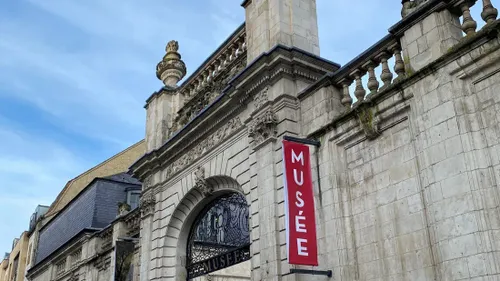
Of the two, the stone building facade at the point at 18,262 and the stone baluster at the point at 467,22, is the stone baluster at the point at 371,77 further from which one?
the stone building facade at the point at 18,262

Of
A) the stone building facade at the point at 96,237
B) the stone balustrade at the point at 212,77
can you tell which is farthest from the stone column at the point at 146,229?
the stone balustrade at the point at 212,77

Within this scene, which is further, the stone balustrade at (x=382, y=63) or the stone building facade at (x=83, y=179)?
the stone building facade at (x=83, y=179)

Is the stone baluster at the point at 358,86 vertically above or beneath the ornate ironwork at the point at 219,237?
above

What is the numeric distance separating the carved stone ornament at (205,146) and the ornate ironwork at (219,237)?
4.03 feet

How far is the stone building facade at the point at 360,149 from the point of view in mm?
6645

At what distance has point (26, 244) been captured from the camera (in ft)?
113

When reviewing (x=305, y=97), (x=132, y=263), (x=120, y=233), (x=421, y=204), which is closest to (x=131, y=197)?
(x=120, y=233)

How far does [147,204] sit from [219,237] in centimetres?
290

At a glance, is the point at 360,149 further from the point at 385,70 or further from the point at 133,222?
the point at 133,222

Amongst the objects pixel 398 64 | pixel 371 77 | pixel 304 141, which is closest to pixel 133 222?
pixel 304 141

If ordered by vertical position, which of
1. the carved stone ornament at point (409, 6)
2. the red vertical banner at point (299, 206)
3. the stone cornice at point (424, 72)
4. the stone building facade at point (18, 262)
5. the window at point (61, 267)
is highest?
the stone building facade at point (18, 262)

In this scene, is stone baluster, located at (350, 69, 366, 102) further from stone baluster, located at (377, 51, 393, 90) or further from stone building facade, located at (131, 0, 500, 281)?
stone baluster, located at (377, 51, 393, 90)

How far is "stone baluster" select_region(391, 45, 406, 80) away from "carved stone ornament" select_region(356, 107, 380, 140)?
726 millimetres

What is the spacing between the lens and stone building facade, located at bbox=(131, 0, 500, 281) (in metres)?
6.64
